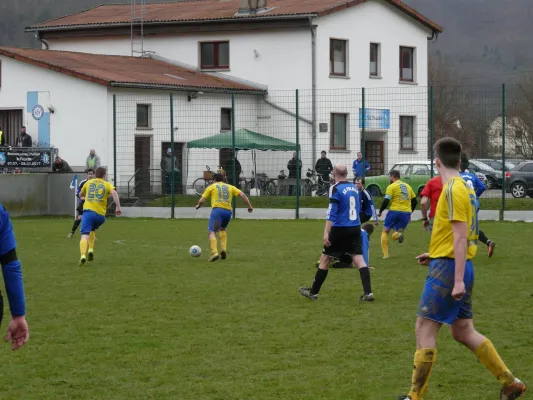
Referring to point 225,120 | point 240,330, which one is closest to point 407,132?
point 225,120

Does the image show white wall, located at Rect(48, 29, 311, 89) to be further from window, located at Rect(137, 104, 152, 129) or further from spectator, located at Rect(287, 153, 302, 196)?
spectator, located at Rect(287, 153, 302, 196)

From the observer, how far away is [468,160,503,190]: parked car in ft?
95.4

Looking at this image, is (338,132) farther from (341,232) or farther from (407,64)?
(341,232)

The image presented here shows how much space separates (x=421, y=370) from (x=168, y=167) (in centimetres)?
2815

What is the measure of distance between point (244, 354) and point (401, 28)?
4220 cm

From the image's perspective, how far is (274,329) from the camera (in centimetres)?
1120

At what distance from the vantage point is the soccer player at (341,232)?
13352 mm

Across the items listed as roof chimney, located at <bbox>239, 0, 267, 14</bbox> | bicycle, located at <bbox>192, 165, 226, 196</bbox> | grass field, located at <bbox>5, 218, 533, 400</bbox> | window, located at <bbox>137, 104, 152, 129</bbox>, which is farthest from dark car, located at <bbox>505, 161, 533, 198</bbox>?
roof chimney, located at <bbox>239, 0, 267, 14</bbox>

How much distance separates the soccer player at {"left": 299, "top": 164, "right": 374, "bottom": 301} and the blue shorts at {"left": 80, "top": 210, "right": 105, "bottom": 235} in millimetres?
5898

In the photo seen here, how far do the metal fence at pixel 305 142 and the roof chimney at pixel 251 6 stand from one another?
8.09m

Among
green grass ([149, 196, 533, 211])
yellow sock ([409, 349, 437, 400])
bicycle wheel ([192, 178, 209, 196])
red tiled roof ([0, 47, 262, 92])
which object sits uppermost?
red tiled roof ([0, 47, 262, 92])

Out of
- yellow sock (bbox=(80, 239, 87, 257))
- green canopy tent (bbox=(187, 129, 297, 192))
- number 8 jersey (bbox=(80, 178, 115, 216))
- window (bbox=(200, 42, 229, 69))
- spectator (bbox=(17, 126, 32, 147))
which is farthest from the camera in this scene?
window (bbox=(200, 42, 229, 69))

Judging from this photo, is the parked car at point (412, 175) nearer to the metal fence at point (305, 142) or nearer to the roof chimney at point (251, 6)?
the metal fence at point (305, 142)

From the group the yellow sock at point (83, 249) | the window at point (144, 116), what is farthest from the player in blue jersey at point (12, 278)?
the window at point (144, 116)
